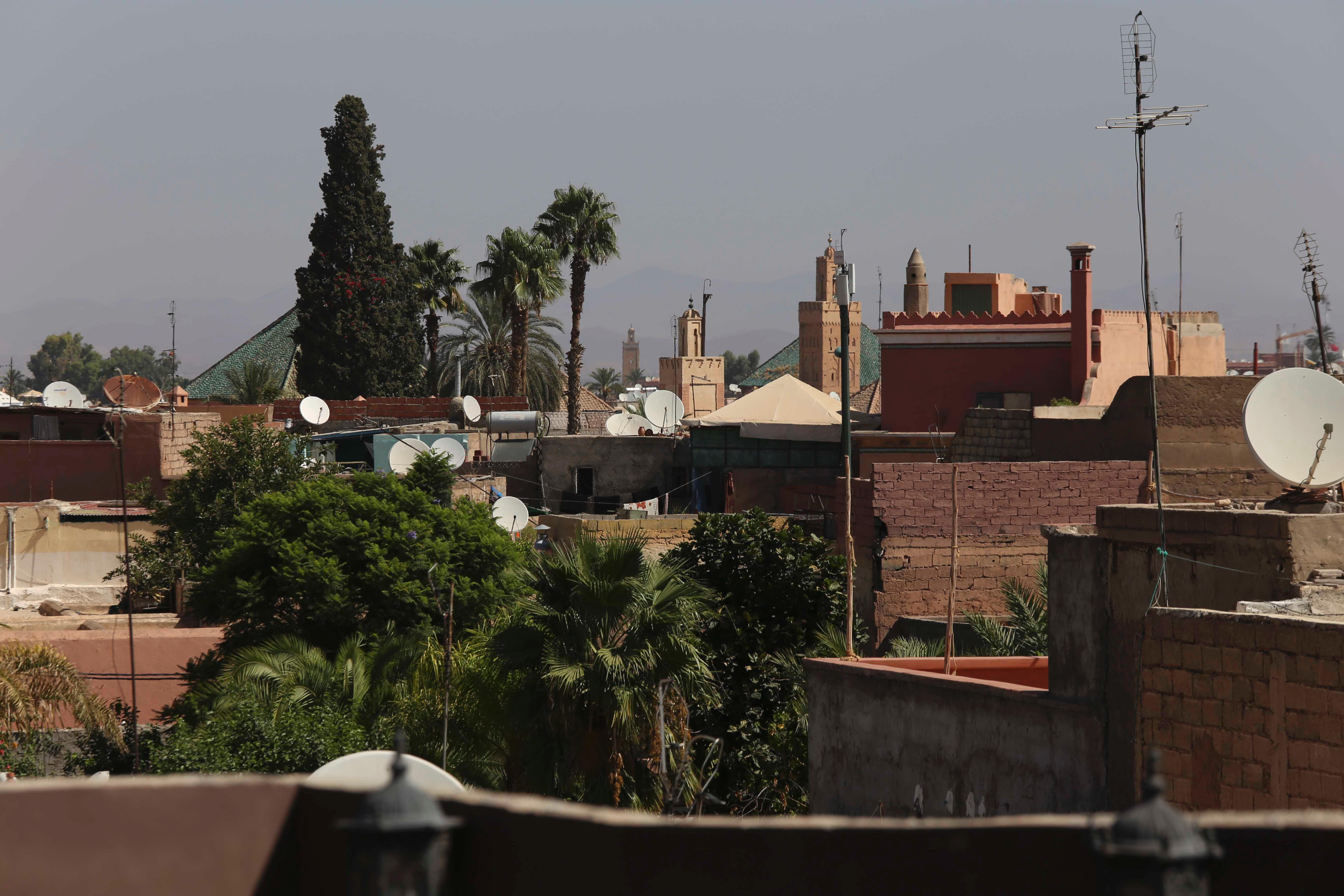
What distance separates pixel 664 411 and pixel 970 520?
2347cm

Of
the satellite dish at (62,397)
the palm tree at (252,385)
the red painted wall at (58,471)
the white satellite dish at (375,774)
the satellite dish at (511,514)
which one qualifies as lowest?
the white satellite dish at (375,774)

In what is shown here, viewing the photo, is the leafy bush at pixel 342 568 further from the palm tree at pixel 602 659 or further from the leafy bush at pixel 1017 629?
the leafy bush at pixel 1017 629

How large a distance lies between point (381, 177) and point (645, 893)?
4893 centimetres

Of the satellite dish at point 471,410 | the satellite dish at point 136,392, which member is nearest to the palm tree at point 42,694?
the satellite dish at point 471,410

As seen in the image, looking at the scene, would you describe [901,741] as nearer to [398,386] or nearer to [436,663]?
[436,663]

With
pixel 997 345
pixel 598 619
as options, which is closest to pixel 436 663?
pixel 598 619

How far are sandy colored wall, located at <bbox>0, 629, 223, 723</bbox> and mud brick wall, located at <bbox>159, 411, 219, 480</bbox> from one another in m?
9.62

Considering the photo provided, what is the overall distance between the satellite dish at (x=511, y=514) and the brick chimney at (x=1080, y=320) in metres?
12.6

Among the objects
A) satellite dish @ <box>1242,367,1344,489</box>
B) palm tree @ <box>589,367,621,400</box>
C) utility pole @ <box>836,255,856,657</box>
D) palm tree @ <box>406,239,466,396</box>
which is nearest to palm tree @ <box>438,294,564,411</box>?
palm tree @ <box>406,239,466,396</box>

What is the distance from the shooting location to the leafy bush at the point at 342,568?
18.2 metres

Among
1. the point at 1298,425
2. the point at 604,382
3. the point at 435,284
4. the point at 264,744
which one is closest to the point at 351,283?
the point at 435,284

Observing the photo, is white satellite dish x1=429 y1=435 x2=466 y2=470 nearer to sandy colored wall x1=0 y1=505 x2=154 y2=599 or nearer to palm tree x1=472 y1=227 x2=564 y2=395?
sandy colored wall x1=0 y1=505 x2=154 y2=599

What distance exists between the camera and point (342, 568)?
61.2 feet

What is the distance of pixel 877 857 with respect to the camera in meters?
3.55
